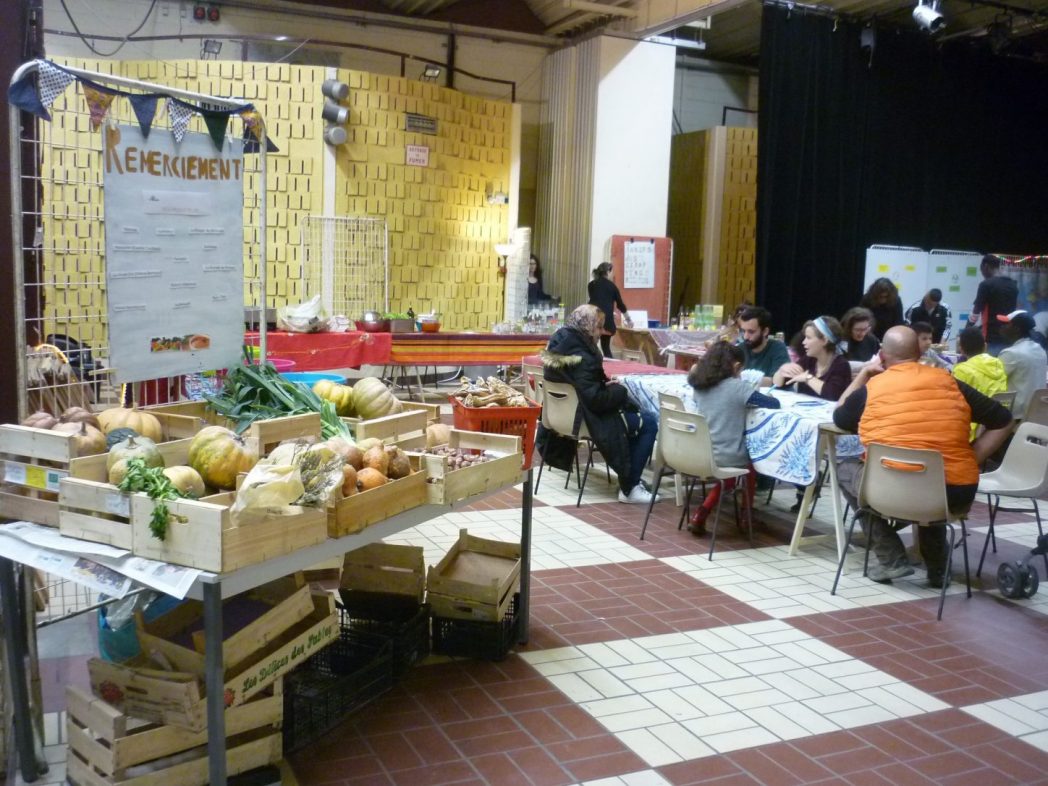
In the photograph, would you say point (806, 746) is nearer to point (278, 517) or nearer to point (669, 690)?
point (669, 690)

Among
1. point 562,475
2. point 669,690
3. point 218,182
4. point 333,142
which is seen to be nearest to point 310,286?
point 333,142

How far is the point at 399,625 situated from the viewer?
11.6 feet

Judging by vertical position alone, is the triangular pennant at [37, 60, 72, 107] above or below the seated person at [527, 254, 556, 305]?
above

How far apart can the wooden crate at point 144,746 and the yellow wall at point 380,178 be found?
6844 millimetres

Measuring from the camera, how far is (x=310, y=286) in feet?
34.3

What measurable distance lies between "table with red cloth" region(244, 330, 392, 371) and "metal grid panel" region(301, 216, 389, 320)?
178 centimetres

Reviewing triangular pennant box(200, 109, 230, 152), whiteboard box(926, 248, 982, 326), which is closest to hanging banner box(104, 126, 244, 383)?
triangular pennant box(200, 109, 230, 152)

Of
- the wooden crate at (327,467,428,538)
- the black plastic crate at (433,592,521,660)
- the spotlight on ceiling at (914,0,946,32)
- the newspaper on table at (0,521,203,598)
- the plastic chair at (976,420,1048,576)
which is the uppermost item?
the spotlight on ceiling at (914,0,946,32)

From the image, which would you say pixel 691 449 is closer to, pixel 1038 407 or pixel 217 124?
pixel 1038 407

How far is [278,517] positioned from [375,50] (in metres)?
10.0

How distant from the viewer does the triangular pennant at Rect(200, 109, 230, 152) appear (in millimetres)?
3400

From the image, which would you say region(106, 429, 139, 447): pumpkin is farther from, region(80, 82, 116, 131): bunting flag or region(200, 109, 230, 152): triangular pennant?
region(200, 109, 230, 152): triangular pennant

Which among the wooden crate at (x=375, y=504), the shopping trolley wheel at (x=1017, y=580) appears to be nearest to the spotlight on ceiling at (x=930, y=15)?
the shopping trolley wheel at (x=1017, y=580)

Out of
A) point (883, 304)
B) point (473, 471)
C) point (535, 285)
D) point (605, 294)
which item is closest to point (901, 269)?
point (883, 304)
